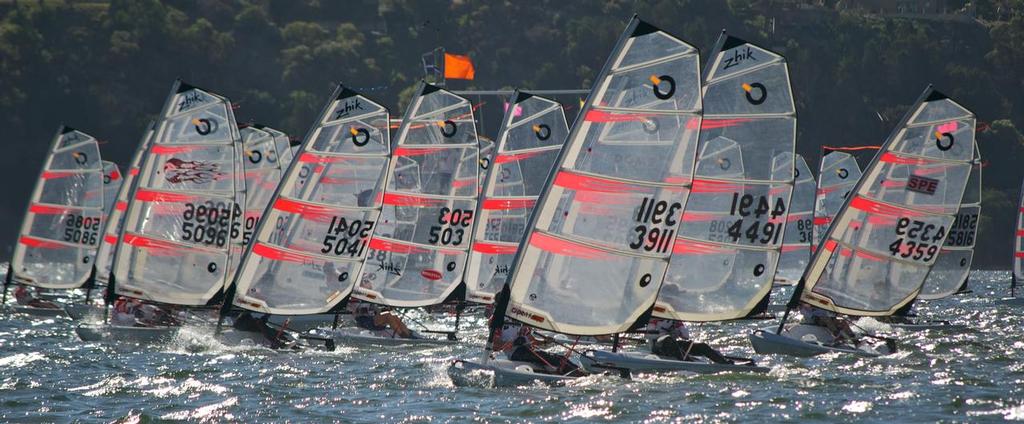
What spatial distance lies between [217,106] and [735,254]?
39.5 ft

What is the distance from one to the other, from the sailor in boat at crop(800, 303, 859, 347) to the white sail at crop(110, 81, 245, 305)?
12.8 meters

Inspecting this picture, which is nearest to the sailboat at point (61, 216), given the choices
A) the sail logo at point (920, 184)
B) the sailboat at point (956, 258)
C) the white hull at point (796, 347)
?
the white hull at point (796, 347)

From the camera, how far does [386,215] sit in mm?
34594

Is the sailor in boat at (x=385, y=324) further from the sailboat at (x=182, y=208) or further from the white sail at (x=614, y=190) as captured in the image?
the white sail at (x=614, y=190)

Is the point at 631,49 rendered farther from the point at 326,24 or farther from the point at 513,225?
the point at 326,24

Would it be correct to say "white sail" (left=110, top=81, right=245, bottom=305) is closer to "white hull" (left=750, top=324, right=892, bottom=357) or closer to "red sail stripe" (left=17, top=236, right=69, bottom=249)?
"red sail stripe" (left=17, top=236, right=69, bottom=249)

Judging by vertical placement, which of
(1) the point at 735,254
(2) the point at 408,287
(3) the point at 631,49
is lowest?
(2) the point at 408,287

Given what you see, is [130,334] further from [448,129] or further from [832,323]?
[832,323]

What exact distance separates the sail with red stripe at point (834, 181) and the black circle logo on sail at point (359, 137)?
22.0 m

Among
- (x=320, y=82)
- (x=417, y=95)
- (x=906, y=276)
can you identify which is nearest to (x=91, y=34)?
(x=320, y=82)

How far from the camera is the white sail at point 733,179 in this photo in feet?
87.4

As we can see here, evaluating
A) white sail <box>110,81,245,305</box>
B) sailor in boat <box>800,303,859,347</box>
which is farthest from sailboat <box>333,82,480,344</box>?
sailor in boat <box>800,303,859,347</box>

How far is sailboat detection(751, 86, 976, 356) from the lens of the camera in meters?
30.3

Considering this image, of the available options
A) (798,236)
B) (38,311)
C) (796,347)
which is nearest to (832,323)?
(796,347)
